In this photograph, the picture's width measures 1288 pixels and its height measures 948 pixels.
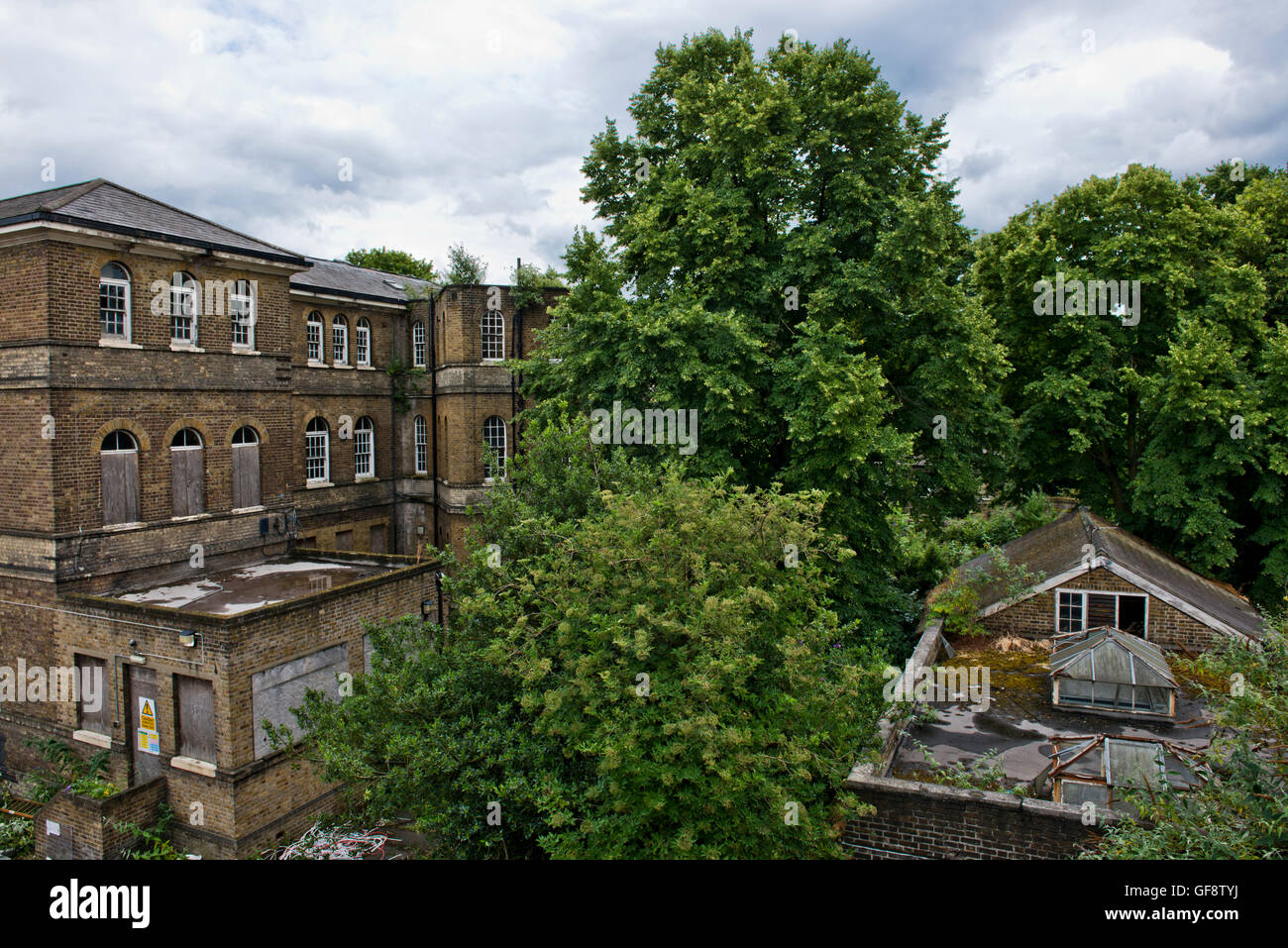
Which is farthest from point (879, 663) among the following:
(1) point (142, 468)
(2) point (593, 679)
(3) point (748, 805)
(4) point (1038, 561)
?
(1) point (142, 468)

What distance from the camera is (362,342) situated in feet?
98.9

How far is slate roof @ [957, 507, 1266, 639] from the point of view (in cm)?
1814

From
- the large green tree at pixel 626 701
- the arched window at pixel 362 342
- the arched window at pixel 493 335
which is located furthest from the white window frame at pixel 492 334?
the large green tree at pixel 626 701

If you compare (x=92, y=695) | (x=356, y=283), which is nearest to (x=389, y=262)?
(x=356, y=283)

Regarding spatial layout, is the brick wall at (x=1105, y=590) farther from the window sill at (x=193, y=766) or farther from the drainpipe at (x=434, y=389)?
the drainpipe at (x=434, y=389)

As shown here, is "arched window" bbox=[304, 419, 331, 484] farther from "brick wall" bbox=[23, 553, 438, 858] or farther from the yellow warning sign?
the yellow warning sign

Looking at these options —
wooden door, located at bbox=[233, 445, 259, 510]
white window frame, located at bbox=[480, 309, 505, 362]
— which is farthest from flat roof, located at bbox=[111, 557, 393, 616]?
white window frame, located at bbox=[480, 309, 505, 362]

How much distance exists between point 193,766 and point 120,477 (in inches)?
301

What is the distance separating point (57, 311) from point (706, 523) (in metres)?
16.5

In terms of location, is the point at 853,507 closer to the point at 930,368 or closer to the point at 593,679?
the point at 930,368

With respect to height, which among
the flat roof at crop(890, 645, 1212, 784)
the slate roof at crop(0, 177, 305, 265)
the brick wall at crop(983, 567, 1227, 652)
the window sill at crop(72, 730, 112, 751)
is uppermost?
the slate roof at crop(0, 177, 305, 265)

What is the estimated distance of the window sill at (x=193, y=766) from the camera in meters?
15.5

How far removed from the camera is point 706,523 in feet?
32.4

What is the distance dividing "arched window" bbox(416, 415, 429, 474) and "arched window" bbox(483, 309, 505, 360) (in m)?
4.07
